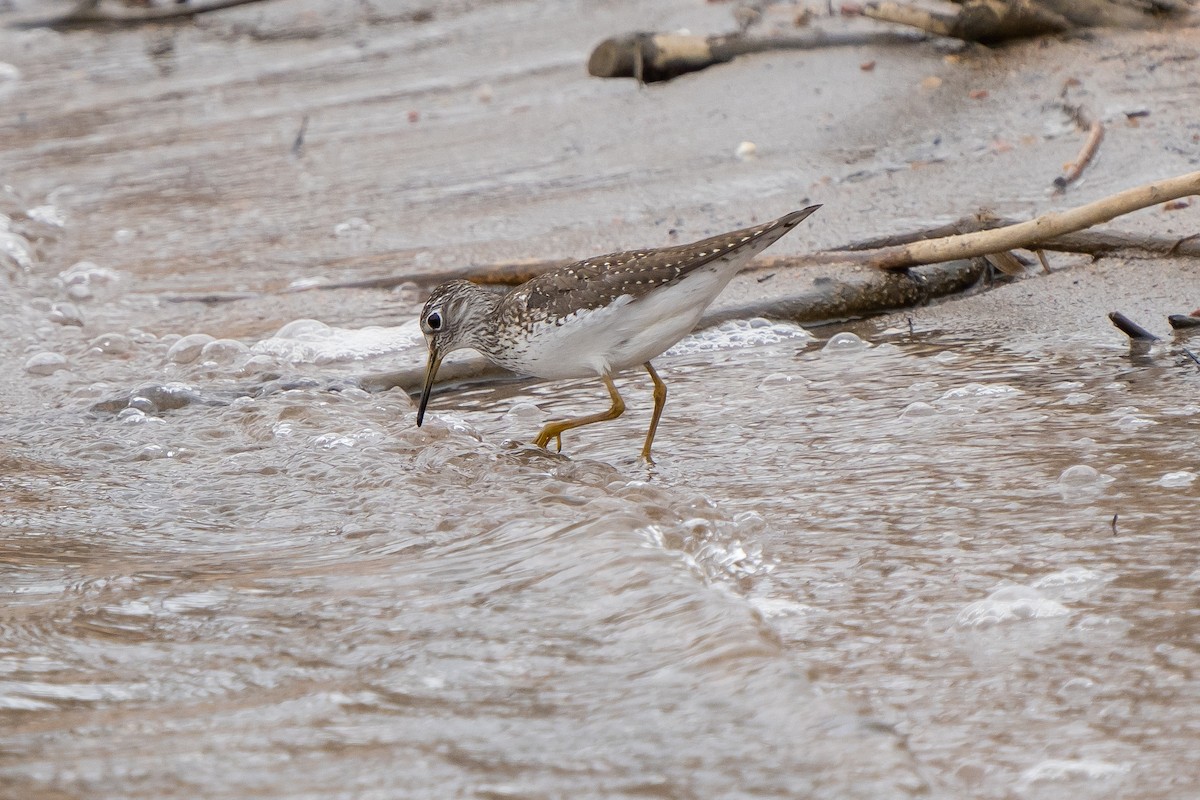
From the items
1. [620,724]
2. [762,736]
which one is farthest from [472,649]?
[762,736]

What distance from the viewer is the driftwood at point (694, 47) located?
31.0ft

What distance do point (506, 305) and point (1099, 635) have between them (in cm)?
269

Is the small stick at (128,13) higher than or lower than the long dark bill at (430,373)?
higher

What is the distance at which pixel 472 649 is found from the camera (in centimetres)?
326

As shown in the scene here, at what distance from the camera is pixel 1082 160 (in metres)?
6.69

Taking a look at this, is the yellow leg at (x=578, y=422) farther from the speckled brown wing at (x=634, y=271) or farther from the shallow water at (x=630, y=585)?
the speckled brown wing at (x=634, y=271)

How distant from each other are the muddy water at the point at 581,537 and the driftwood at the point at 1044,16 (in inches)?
36.8

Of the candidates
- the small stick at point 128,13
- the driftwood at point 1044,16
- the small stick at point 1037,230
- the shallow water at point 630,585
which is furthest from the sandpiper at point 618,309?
the small stick at point 128,13

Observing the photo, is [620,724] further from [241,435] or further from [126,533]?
[241,435]

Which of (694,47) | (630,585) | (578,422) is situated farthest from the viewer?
(694,47)

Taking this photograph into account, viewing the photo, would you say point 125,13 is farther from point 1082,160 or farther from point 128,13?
point 1082,160

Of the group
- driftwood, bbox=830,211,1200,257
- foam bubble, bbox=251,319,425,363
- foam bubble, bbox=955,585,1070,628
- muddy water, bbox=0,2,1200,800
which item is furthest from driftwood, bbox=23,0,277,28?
foam bubble, bbox=955,585,1070,628

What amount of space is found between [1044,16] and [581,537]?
637 centimetres

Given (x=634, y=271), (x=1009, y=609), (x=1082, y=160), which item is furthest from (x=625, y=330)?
(x=1082, y=160)
